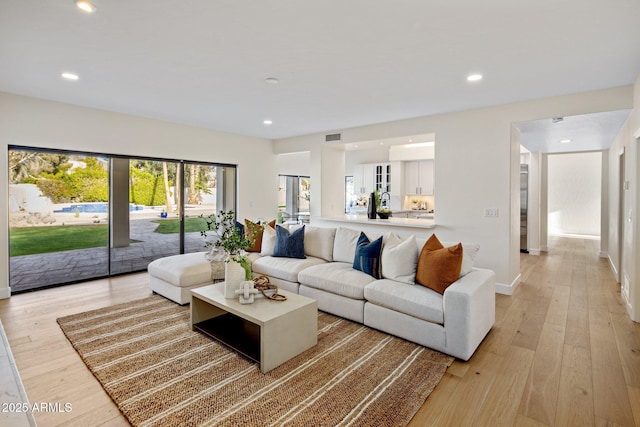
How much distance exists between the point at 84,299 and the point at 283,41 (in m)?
3.93

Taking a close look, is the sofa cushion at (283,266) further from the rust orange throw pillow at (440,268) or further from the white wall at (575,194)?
the white wall at (575,194)

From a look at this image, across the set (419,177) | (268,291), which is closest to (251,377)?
(268,291)

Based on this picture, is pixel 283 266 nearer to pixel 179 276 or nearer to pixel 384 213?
pixel 179 276

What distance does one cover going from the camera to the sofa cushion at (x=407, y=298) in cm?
268

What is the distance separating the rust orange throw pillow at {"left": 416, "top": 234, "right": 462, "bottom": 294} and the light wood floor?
66 centimetres

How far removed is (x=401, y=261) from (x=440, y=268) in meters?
0.43

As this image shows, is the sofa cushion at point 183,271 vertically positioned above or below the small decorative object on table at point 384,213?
below

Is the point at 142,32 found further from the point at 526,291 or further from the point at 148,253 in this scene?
the point at 526,291

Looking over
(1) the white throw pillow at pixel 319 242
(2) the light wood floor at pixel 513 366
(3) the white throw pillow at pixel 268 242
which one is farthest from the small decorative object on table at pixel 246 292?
(3) the white throw pillow at pixel 268 242

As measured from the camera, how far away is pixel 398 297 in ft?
9.46

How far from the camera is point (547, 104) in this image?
4020 mm

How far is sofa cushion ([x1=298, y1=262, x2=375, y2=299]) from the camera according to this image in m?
3.25

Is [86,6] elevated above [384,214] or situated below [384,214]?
above

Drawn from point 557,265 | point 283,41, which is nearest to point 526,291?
point 557,265
